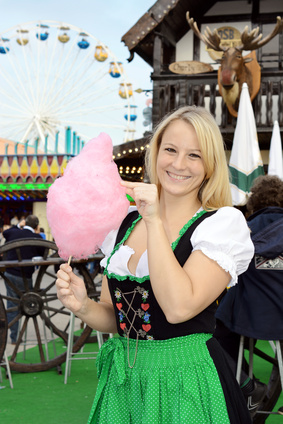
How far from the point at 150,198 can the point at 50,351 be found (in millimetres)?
5302

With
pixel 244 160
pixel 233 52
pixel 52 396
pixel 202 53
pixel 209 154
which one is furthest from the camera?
pixel 202 53

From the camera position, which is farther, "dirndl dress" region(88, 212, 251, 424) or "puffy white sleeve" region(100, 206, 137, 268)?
"puffy white sleeve" region(100, 206, 137, 268)

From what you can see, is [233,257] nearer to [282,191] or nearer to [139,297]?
[139,297]

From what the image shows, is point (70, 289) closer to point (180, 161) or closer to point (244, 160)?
point (180, 161)

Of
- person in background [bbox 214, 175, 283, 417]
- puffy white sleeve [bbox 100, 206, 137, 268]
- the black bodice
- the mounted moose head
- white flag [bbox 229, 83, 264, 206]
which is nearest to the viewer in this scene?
the black bodice

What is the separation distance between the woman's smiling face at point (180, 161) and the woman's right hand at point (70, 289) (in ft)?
1.41

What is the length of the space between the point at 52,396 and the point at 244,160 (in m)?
3.83

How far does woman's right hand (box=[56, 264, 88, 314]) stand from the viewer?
5.69 ft

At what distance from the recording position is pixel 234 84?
981 cm

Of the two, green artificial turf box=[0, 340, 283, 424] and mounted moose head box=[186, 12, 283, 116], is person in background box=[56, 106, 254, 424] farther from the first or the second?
mounted moose head box=[186, 12, 283, 116]

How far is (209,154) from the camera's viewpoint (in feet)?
5.75

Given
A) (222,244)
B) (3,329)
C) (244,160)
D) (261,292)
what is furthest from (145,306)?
(244,160)

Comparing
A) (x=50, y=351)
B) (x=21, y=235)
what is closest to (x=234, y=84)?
(x=21, y=235)

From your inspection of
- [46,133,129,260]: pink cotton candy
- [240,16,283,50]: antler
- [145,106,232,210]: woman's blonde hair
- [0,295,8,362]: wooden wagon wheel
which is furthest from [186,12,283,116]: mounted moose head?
[46,133,129,260]: pink cotton candy
